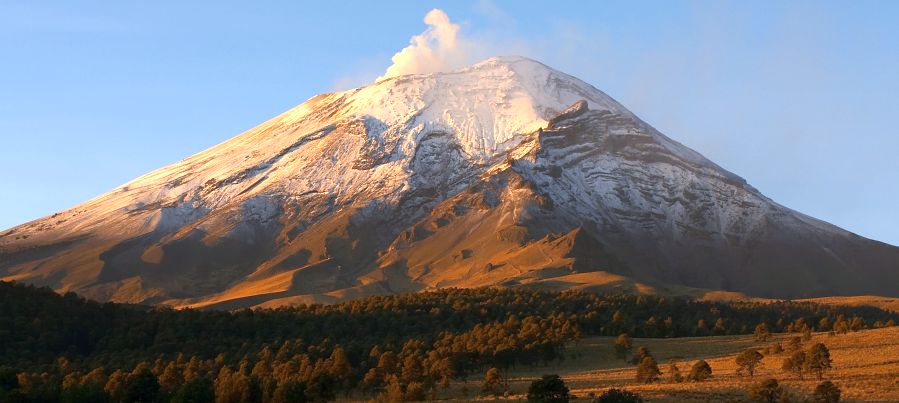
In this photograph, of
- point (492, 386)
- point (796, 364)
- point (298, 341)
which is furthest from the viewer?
point (298, 341)

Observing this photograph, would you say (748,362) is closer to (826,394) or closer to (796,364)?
(796,364)

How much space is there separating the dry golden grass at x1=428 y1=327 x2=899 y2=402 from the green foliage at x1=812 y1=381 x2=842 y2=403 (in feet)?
5.45

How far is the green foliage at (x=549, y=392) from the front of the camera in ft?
217

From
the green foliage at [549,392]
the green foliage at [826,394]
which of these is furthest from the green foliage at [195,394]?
the green foliage at [826,394]

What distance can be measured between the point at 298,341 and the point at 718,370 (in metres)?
42.6

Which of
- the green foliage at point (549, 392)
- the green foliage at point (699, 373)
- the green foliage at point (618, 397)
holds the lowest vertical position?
the green foliage at point (699, 373)

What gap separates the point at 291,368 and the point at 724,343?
4389cm

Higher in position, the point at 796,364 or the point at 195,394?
the point at 195,394

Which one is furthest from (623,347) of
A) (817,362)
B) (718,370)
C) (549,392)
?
(549,392)

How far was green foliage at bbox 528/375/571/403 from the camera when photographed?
66.0 metres

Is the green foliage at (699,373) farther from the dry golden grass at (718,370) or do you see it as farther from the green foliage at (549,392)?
the green foliage at (549,392)

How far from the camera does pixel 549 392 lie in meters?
66.9

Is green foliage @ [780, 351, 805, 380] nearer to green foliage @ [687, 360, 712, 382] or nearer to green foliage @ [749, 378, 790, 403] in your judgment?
green foliage @ [687, 360, 712, 382]

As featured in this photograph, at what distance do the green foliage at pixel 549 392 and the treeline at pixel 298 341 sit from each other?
10235 millimetres
